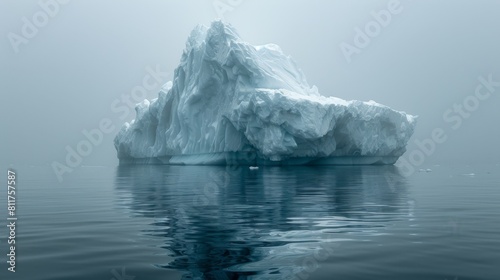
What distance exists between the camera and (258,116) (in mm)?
33969

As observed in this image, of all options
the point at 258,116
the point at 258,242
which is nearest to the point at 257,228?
the point at 258,242

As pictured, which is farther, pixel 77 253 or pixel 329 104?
pixel 329 104

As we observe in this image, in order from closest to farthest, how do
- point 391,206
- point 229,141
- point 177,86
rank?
1. point 391,206
2. point 229,141
3. point 177,86

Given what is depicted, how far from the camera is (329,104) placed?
34.7 m

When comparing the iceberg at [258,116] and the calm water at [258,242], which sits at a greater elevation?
the iceberg at [258,116]

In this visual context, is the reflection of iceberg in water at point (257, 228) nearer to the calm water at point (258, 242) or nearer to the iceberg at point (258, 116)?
the calm water at point (258, 242)

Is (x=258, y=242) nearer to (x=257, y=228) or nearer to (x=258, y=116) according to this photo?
(x=257, y=228)

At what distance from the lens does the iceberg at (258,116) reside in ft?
111

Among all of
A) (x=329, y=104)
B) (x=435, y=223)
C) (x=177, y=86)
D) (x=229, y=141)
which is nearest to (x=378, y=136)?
(x=329, y=104)

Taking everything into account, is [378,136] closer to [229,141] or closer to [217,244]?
[229,141]

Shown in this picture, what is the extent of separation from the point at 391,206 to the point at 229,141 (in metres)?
28.4

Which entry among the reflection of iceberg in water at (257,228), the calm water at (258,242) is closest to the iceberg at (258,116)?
the reflection of iceberg in water at (257,228)

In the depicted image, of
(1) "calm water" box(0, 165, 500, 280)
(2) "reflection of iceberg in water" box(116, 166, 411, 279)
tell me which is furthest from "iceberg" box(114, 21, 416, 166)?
(1) "calm water" box(0, 165, 500, 280)

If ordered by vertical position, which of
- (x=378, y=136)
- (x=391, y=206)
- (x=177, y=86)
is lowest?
(x=391, y=206)
